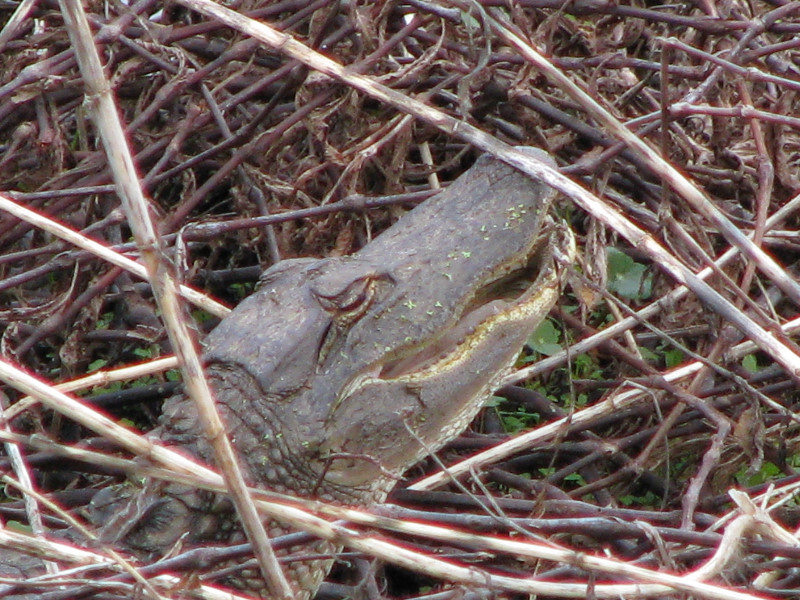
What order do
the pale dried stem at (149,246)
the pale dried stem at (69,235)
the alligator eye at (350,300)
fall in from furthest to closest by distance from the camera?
the pale dried stem at (69,235) < the alligator eye at (350,300) < the pale dried stem at (149,246)

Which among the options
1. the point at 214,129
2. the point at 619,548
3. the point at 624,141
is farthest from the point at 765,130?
the point at 214,129

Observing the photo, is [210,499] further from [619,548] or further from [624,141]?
[624,141]

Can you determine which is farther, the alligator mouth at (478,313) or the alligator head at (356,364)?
the alligator mouth at (478,313)

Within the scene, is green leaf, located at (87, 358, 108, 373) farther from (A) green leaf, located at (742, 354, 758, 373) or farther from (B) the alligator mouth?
(A) green leaf, located at (742, 354, 758, 373)

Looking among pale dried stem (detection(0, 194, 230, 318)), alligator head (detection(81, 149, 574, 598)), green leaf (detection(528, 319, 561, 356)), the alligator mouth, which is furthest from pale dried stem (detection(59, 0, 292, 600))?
green leaf (detection(528, 319, 561, 356))

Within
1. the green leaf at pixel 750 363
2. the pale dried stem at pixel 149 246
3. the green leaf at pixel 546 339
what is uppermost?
the pale dried stem at pixel 149 246

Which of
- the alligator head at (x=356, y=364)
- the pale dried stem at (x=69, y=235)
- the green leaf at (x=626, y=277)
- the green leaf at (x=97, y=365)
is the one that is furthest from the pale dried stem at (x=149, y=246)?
the green leaf at (x=626, y=277)

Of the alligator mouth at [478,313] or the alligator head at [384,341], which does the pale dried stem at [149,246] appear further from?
the alligator mouth at [478,313]

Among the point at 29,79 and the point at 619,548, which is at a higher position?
the point at 29,79
